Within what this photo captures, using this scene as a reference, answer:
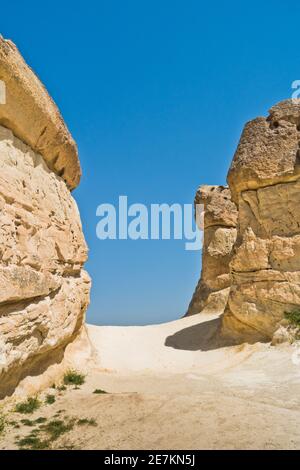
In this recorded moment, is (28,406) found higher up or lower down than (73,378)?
higher up

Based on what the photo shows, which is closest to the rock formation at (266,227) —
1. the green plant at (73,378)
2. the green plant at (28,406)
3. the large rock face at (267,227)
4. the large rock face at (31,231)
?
the large rock face at (267,227)

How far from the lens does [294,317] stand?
11.0m

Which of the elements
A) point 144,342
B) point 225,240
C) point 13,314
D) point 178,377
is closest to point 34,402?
point 13,314

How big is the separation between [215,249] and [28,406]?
1459 cm

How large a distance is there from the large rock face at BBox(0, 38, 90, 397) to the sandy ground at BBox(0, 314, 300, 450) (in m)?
1.22

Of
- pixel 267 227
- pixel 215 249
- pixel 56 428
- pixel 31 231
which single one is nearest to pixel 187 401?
pixel 56 428

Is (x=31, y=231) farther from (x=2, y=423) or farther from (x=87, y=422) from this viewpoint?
(x=87, y=422)

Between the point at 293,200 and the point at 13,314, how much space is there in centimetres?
933

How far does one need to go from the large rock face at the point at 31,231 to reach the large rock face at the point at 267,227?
5.65 meters

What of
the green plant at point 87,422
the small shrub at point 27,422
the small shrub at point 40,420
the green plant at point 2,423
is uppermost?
the green plant at point 2,423

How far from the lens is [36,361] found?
25.3ft

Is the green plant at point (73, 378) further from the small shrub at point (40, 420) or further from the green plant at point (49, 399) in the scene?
the small shrub at point (40, 420)

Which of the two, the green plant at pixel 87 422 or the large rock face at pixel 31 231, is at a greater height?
the large rock face at pixel 31 231

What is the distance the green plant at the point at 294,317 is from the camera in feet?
35.6
